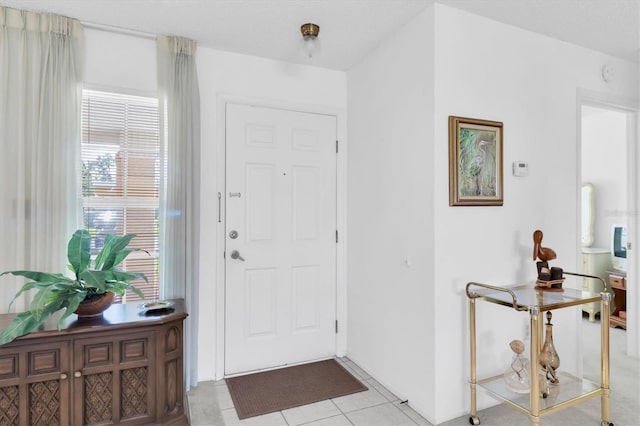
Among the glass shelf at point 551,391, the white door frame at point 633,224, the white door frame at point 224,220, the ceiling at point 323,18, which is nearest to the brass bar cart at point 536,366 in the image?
the glass shelf at point 551,391

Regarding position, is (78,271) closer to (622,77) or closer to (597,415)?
(597,415)

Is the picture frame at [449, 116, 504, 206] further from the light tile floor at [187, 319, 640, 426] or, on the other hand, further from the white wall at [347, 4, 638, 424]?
the light tile floor at [187, 319, 640, 426]

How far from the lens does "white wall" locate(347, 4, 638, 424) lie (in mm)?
2184

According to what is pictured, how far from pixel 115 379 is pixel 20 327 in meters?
0.50

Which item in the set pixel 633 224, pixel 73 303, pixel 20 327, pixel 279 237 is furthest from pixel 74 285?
pixel 633 224

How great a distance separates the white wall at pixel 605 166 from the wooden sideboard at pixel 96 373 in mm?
4718

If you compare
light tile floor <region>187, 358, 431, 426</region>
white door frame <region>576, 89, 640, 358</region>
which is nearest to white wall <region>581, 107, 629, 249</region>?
white door frame <region>576, 89, 640, 358</region>

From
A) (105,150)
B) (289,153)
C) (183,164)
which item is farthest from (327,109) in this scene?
(105,150)

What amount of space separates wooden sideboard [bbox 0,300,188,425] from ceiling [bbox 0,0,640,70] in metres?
1.82

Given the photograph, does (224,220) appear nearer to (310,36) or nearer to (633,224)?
(310,36)

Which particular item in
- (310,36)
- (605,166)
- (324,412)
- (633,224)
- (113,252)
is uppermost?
(310,36)

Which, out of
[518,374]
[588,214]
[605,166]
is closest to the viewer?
[518,374]

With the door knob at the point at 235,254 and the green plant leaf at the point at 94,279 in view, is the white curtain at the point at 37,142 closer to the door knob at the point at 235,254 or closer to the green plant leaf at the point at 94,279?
the green plant leaf at the point at 94,279

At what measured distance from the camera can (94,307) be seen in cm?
193
